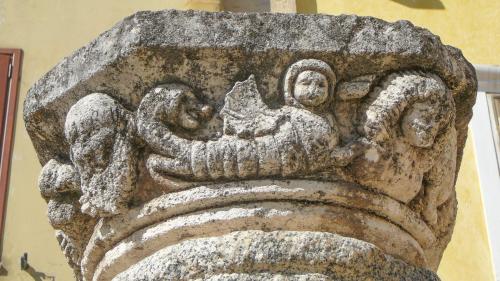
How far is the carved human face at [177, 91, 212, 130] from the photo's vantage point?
2344 mm

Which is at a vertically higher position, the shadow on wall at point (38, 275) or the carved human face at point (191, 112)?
the shadow on wall at point (38, 275)

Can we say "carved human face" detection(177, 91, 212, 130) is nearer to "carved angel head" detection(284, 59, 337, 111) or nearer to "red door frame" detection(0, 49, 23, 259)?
"carved angel head" detection(284, 59, 337, 111)

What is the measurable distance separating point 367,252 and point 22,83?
3.43 meters

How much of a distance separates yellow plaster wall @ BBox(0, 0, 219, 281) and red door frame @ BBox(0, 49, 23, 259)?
30mm

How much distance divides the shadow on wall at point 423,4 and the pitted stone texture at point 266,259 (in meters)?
3.62

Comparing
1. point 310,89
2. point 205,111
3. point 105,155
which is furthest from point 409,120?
point 105,155

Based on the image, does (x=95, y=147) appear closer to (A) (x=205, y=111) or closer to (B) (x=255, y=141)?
(A) (x=205, y=111)

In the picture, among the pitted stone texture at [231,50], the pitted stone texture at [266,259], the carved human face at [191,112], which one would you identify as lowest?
the pitted stone texture at [266,259]

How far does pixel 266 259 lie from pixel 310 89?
18.3 inches

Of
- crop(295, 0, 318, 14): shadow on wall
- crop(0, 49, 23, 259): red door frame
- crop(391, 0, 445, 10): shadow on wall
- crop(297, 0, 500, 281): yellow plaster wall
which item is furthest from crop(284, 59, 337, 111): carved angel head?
crop(391, 0, 445, 10): shadow on wall

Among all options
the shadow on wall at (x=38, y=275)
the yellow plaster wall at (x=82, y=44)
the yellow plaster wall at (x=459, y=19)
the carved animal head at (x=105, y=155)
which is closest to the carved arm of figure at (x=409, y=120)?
the carved animal head at (x=105, y=155)

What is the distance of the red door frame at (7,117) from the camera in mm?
4840

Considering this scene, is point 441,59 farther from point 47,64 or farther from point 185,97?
point 47,64

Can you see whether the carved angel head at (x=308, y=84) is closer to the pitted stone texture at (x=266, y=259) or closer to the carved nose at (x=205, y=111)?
the carved nose at (x=205, y=111)
